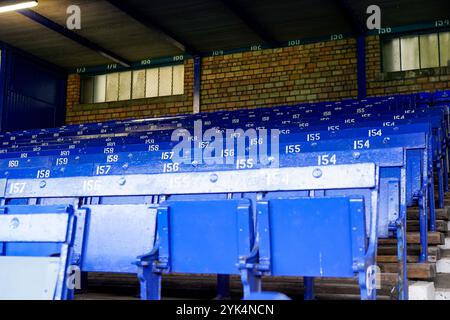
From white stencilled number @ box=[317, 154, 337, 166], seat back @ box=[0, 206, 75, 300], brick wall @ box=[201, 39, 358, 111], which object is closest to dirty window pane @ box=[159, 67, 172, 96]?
brick wall @ box=[201, 39, 358, 111]

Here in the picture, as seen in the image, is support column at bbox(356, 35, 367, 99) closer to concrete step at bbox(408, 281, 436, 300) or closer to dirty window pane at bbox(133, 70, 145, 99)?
dirty window pane at bbox(133, 70, 145, 99)

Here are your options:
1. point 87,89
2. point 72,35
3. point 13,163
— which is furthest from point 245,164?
point 87,89

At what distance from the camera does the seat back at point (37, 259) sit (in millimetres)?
1783

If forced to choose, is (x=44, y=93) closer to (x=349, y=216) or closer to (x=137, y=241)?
(x=137, y=241)

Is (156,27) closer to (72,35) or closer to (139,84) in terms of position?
(72,35)

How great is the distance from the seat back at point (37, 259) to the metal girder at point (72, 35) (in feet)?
20.6

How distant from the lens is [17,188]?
284 cm

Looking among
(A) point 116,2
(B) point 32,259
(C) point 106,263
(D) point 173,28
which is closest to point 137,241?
(C) point 106,263

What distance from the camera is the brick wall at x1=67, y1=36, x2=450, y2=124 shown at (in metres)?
7.73

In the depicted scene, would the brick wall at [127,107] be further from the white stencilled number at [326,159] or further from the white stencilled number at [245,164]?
the white stencilled number at [326,159]

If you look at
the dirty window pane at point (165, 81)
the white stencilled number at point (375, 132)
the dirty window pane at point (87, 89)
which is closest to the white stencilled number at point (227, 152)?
the white stencilled number at point (375, 132)

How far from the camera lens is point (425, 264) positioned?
2.59 m

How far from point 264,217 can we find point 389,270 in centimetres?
91

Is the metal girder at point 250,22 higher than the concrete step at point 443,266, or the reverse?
the metal girder at point 250,22
